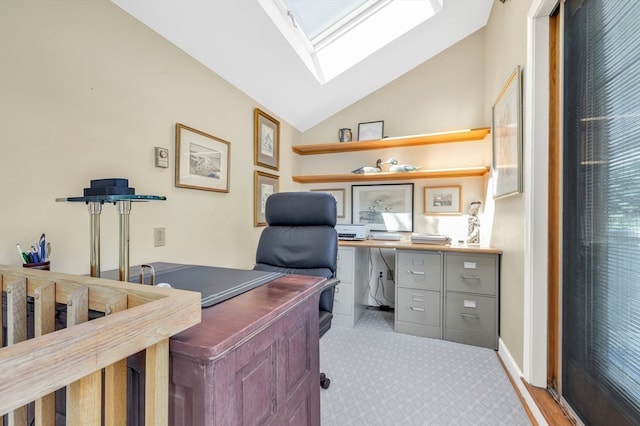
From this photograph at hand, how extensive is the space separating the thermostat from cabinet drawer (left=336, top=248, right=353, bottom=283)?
1645 millimetres

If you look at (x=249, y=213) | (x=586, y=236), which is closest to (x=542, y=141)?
(x=586, y=236)

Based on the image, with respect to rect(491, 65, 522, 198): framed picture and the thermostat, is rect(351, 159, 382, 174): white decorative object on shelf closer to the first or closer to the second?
rect(491, 65, 522, 198): framed picture

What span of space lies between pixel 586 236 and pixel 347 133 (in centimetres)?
232

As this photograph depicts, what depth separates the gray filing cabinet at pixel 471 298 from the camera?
2211 mm

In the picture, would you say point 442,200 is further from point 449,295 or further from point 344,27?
point 344,27

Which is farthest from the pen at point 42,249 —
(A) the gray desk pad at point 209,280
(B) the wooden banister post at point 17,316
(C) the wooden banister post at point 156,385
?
(C) the wooden banister post at point 156,385

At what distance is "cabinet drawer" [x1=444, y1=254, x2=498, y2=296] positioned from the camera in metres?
2.22

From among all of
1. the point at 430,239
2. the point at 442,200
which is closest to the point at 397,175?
the point at 442,200

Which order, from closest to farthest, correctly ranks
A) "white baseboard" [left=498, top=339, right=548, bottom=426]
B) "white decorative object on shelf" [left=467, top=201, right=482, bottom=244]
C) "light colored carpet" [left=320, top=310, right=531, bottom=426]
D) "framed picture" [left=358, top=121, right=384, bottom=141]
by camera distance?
"white baseboard" [left=498, top=339, right=548, bottom=426], "light colored carpet" [left=320, top=310, right=531, bottom=426], "white decorative object on shelf" [left=467, top=201, right=482, bottom=244], "framed picture" [left=358, top=121, right=384, bottom=141]

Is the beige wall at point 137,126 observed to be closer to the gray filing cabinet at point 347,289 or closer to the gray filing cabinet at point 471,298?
the gray filing cabinet at point 471,298

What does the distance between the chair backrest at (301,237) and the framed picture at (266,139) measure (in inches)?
33.2

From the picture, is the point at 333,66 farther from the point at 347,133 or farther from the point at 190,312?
the point at 190,312

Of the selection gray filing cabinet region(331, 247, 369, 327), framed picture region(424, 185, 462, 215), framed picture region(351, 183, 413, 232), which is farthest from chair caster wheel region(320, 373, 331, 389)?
framed picture region(424, 185, 462, 215)

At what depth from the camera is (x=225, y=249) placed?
2.17 m
